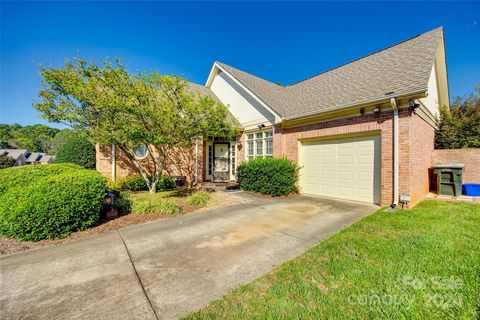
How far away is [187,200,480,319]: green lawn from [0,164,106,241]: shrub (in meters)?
4.09

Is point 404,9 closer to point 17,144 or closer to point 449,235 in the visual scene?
point 449,235

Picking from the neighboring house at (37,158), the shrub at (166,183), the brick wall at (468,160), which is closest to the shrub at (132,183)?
the shrub at (166,183)

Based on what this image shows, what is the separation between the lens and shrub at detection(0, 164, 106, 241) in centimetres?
395

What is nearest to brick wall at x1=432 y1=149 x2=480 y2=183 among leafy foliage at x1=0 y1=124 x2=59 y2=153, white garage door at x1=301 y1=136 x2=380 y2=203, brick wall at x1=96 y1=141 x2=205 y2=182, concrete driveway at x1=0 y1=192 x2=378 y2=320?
white garage door at x1=301 y1=136 x2=380 y2=203

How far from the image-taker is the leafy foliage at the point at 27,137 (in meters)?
60.2

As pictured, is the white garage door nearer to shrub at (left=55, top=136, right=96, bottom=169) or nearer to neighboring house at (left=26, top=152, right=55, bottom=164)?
shrub at (left=55, top=136, right=96, bottom=169)

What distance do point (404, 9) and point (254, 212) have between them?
11237 millimetres

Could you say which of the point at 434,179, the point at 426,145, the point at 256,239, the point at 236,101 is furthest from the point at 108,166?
the point at 434,179

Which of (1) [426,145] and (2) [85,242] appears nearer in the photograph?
(2) [85,242]

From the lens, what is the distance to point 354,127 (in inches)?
277

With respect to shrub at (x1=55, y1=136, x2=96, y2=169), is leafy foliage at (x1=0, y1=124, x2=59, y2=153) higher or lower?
higher

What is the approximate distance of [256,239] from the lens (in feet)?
13.3

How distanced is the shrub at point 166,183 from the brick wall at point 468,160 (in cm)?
1321

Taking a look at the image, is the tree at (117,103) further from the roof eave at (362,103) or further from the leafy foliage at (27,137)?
the leafy foliage at (27,137)
